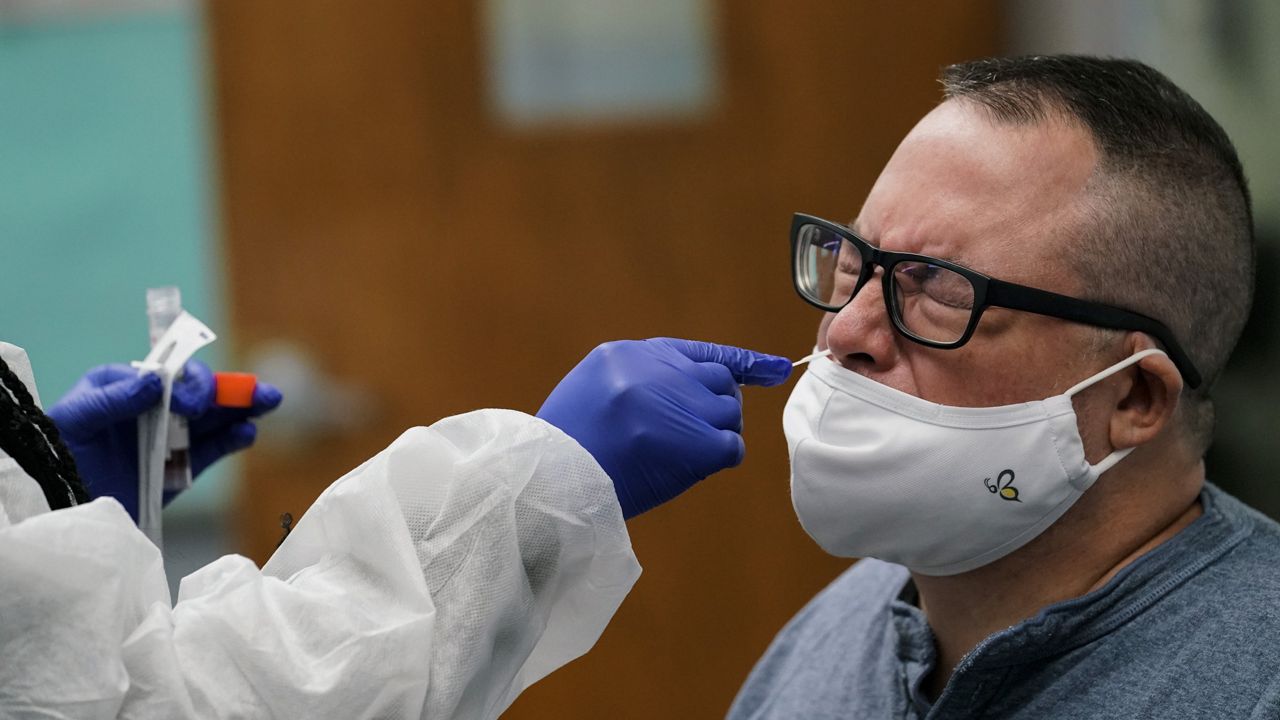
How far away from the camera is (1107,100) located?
3.93 feet

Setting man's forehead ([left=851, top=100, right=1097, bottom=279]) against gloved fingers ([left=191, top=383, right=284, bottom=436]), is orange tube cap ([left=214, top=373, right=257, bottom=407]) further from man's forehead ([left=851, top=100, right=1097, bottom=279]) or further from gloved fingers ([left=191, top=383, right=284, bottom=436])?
man's forehead ([left=851, top=100, right=1097, bottom=279])

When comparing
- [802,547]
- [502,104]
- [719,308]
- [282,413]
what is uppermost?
[502,104]

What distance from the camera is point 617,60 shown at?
2.52m

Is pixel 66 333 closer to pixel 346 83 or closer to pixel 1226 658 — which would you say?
pixel 346 83

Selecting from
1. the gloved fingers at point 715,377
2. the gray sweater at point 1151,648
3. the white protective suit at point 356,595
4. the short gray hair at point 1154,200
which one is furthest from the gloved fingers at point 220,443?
the short gray hair at point 1154,200

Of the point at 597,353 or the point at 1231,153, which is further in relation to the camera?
the point at 1231,153

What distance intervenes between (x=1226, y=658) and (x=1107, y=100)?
52 centimetres

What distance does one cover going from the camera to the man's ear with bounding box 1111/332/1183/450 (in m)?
1.15

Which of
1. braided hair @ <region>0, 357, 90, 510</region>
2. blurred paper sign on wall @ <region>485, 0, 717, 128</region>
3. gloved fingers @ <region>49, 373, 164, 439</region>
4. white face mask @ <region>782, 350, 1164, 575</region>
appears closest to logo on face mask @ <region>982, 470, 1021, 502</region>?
white face mask @ <region>782, 350, 1164, 575</region>

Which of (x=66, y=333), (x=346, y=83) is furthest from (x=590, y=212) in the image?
(x=66, y=333)

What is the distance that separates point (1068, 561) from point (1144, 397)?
6.7 inches

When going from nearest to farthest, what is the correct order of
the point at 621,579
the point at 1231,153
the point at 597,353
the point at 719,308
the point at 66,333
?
1. the point at 621,579
2. the point at 597,353
3. the point at 1231,153
4. the point at 719,308
5. the point at 66,333

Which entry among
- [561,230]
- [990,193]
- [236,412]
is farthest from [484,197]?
[990,193]

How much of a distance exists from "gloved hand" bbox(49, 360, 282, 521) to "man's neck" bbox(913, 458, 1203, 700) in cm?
84
